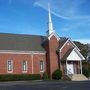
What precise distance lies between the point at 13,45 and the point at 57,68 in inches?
380

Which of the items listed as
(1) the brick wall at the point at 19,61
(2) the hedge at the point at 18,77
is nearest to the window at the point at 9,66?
(1) the brick wall at the point at 19,61

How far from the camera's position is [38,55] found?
194ft

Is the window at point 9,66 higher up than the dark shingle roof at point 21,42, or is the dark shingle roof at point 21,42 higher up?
the dark shingle roof at point 21,42

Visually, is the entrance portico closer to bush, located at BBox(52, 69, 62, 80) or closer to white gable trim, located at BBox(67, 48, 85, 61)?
white gable trim, located at BBox(67, 48, 85, 61)

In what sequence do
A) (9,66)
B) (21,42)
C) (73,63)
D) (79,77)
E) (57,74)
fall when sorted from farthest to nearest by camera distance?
(73,63) → (21,42) → (79,77) → (57,74) → (9,66)

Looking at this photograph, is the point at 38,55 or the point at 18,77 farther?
the point at 38,55

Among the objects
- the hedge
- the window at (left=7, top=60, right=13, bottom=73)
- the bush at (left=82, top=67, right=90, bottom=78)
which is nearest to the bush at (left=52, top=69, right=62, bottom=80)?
the hedge

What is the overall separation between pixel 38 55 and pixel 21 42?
4309 mm

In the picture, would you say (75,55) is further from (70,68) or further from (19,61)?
(19,61)

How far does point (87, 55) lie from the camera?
79000mm

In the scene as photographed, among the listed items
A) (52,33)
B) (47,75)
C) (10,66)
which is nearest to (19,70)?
(10,66)

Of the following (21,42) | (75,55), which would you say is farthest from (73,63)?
(21,42)

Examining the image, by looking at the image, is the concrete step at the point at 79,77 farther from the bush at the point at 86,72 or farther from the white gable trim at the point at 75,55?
the white gable trim at the point at 75,55

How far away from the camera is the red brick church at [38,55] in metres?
56.1
